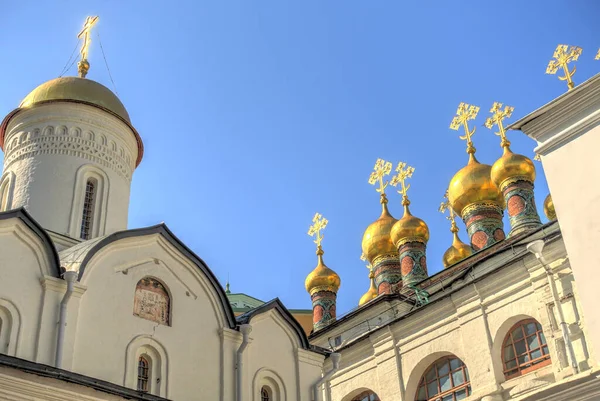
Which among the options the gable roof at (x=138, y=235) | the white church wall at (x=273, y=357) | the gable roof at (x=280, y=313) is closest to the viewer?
the gable roof at (x=138, y=235)

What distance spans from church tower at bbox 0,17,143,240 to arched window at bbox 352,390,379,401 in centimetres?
643

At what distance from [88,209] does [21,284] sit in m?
3.99

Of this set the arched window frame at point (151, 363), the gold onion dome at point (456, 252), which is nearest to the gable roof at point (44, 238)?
the arched window frame at point (151, 363)

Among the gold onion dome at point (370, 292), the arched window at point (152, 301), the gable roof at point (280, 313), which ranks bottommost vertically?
the arched window at point (152, 301)

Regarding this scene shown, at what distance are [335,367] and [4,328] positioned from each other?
16.3 feet

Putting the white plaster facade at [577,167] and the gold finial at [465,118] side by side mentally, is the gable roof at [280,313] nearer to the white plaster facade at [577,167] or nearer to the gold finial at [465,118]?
the white plaster facade at [577,167]

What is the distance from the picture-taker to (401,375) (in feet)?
51.0

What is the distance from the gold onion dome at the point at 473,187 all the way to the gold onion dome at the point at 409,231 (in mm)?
1079

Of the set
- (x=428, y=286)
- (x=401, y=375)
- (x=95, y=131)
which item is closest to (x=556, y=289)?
(x=401, y=375)

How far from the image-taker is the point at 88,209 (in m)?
12.8

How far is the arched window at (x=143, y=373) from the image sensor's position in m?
9.62

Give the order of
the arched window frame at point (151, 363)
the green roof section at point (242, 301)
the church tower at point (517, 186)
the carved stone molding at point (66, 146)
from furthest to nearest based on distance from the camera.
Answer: the green roof section at point (242, 301)
the church tower at point (517, 186)
the carved stone molding at point (66, 146)
the arched window frame at point (151, 363)

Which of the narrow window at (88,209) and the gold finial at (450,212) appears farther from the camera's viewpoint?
the gold finial at (450,212)

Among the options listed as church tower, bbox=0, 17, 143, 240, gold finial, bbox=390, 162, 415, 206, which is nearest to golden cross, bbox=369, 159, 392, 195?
gold finial, bbox=390, 162, 415, 206
